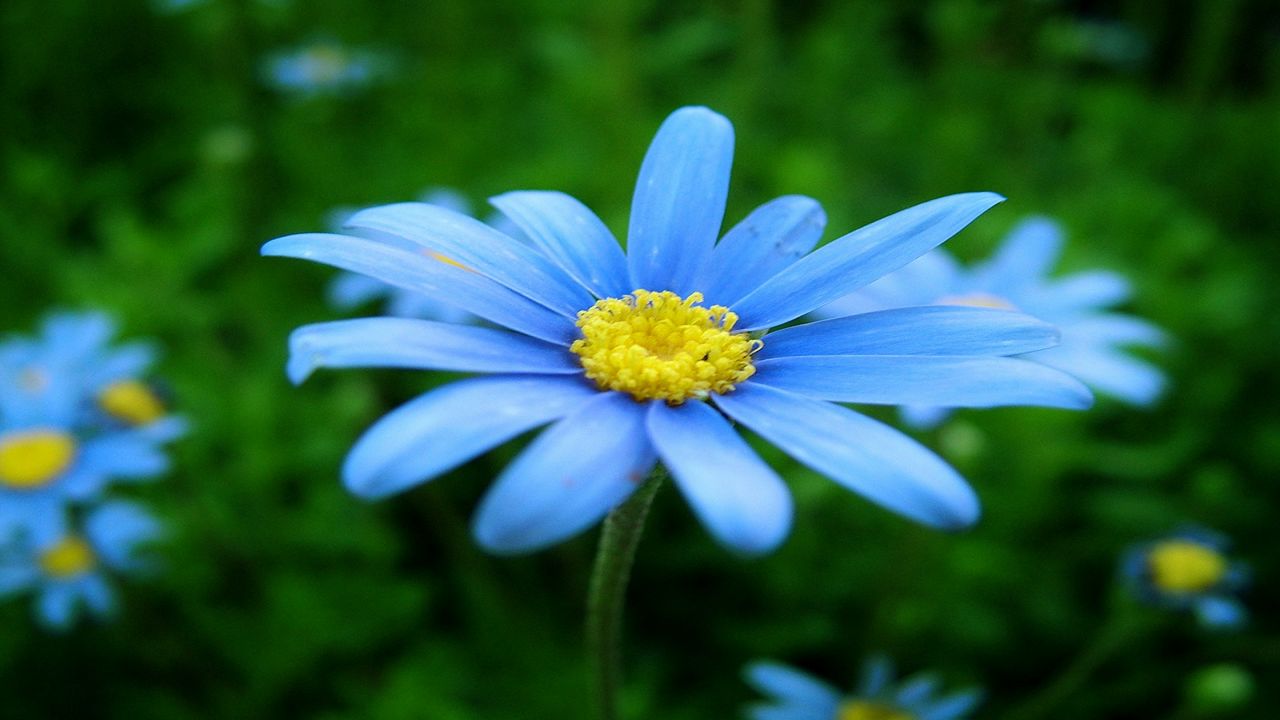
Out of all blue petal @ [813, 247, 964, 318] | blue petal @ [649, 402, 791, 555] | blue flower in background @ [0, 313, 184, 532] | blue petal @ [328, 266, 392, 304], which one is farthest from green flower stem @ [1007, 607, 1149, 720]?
blue flower in background @ [0, 313, 184, 532]

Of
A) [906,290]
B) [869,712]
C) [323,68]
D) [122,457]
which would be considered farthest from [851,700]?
[323,68]

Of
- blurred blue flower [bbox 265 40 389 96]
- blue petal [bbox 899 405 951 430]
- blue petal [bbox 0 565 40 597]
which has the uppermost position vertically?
blurred blue flower [bbox 265 40 389 96]

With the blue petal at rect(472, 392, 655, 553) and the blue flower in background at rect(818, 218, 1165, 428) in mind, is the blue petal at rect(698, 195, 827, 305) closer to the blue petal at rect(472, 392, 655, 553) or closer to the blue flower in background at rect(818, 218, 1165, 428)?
the blue petal at rect(472, 392, 655, 553)

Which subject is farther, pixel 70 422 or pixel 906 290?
pixel 70 422

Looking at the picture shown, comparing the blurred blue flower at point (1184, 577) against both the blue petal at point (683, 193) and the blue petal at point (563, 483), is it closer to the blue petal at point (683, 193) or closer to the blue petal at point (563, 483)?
the blue petal at point (683, 193)

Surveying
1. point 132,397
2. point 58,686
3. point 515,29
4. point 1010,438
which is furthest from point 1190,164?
point 58,686

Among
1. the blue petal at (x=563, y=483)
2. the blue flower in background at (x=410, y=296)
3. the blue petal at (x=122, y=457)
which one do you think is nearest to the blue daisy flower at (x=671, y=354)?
the blue petal at (x=563, y=483)

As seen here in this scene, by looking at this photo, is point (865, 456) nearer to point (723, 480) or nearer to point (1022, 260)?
point (723, 480)
